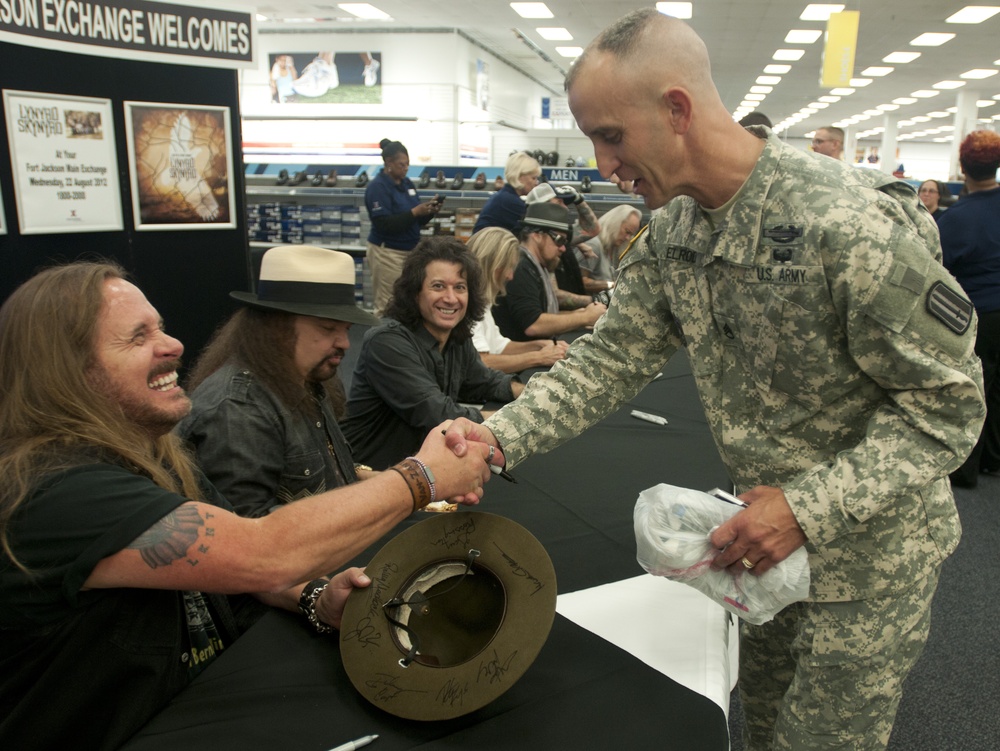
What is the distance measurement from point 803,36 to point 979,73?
547cm

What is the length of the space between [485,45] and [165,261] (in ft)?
47.1

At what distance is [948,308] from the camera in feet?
3.26

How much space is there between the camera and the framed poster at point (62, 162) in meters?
3.08

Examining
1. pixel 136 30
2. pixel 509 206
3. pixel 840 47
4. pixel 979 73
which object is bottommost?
pixel 509 206

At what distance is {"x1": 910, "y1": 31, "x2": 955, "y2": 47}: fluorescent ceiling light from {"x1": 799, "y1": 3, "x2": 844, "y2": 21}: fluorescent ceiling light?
2058mm

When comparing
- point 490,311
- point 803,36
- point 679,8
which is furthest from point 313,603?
point 803,36

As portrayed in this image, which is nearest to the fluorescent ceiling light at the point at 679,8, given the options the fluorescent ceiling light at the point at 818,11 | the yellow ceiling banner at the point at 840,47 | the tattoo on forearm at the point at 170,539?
the fluorescent ceiling light at the point at 818,11

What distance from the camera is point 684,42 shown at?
3.46ft

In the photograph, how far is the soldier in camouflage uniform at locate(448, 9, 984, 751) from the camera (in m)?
1.00

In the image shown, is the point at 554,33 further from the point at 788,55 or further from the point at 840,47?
the point at 840,47

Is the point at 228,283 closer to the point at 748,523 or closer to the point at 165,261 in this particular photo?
the point at 165,261

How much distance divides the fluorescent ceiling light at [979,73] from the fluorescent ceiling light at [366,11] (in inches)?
456

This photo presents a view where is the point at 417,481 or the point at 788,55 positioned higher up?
the point at 788,55

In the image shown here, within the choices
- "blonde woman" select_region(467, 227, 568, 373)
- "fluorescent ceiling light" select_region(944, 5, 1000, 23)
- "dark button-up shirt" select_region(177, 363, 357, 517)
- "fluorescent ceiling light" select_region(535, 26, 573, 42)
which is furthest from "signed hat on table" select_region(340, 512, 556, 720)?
"fluorescent ceiling light" select_region(535, 26, 573, 42)
